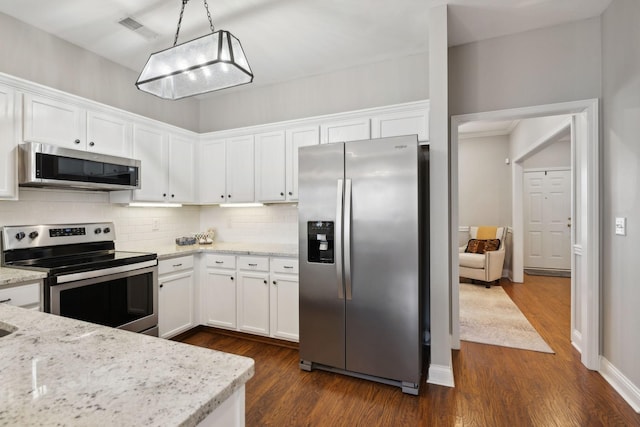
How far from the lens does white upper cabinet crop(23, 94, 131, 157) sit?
95.5 inches

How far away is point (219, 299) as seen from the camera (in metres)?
3.37

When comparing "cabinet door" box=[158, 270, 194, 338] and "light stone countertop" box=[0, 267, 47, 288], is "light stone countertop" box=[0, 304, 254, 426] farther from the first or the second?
"cabinet door" box=[158, 270, 194, 338]

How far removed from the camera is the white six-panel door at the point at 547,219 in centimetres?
643

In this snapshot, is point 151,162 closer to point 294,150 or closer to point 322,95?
point 294,150

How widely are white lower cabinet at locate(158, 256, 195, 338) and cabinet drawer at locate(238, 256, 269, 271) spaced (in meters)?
0.56

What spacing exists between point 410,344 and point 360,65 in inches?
109

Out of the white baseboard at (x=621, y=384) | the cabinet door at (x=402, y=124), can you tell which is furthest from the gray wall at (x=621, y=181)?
the cabinet door at (x=402, y=124)

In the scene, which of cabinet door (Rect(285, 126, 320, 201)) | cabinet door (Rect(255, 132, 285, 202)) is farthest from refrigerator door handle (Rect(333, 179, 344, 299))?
cabinet door (Rect(255, 132, 285, 202))

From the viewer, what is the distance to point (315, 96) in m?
3.71

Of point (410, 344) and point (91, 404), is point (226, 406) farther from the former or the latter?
point (410, 344)

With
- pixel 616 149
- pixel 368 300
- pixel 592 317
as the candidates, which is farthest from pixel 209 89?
pixel 592 317

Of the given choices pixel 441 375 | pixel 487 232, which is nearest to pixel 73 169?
pixel 441 375

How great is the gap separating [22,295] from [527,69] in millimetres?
4106

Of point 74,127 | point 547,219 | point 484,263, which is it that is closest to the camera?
point 74,127
